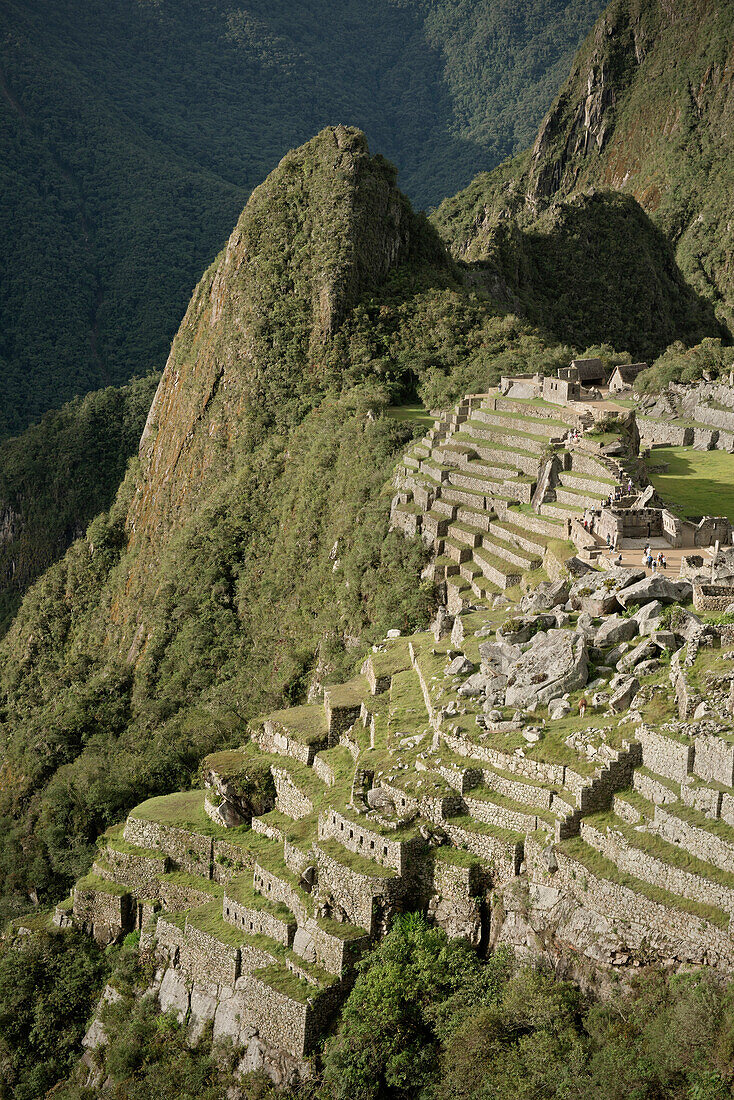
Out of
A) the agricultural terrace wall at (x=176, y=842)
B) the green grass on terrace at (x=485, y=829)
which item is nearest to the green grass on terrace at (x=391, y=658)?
the agricultural terrace wall at (x=176, y=842)

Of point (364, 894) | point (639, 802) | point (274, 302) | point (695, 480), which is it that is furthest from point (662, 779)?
point (274, 302)

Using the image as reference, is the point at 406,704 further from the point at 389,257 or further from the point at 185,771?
the point at 389,257

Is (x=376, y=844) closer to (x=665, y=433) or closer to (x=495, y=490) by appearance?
(x=495, y=490)

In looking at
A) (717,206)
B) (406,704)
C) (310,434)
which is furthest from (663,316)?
(406,704)

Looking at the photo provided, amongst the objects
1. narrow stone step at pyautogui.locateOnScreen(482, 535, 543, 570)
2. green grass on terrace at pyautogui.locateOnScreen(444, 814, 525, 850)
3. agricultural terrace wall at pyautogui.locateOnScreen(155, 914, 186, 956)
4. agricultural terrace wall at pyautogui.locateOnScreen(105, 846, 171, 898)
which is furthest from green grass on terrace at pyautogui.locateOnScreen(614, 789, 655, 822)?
narrow stone step at pyautogui.locateOnScreen(482, 535, 543, 570)

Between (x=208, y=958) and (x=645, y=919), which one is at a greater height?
(x=645, y=919)

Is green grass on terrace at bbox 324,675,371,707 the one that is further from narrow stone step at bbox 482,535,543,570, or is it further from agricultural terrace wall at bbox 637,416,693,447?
agricultural terrace wall at bbox 637,416,693,447
